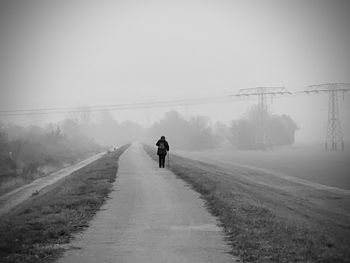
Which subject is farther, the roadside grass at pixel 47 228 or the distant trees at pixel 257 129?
the distant trees at pixel 257 129

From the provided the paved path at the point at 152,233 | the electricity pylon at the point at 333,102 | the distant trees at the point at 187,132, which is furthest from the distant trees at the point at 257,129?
the paved path at the point at 152,233

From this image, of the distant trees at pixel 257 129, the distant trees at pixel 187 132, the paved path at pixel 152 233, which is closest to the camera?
the paved path at pixel 152 233

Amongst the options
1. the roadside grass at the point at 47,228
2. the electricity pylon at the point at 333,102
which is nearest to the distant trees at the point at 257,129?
the electricity pylon at the point at 333,102

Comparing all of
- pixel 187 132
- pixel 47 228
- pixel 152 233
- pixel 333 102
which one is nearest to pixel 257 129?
pixel 187 132

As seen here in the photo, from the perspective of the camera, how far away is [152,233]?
11383 millimetres

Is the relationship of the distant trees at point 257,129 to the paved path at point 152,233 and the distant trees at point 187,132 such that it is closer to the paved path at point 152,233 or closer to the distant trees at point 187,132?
the distant trees at point 187,132

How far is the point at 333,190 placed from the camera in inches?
1407

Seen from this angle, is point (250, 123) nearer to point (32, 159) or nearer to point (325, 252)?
point (32, 159)

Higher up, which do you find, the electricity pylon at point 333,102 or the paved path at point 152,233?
the electricity pylon at point 333,102

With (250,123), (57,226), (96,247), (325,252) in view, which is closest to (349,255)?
(325,252)

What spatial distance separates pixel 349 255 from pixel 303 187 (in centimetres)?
2858

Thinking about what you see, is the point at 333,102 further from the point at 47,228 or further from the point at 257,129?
the point at 47,228

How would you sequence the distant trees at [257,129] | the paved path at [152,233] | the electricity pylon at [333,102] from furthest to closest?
the distant trees at [257,129] → the electricity pylon at [333,102] → the paved path at [152,233]

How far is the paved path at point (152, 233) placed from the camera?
29.7 ft
